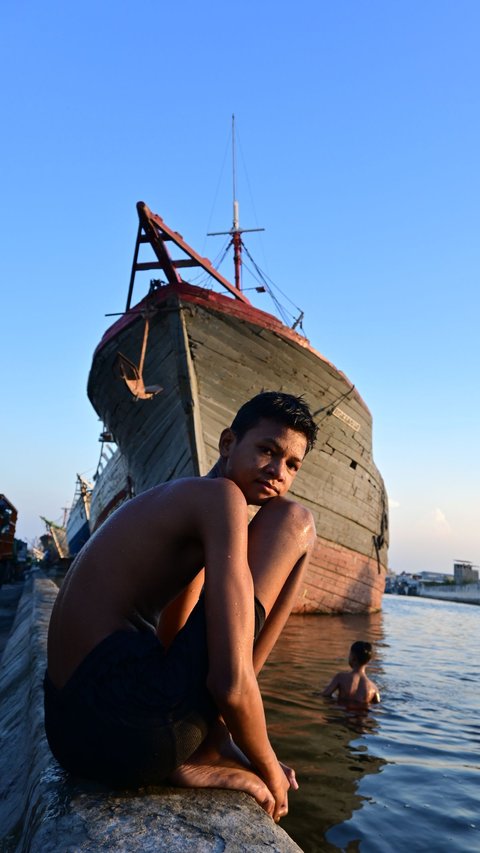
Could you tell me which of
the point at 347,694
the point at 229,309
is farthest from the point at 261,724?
the point at 229,309

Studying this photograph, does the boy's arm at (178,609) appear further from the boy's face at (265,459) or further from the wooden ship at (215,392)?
the wooden ship at (215,392)

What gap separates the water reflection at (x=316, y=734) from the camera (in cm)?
280

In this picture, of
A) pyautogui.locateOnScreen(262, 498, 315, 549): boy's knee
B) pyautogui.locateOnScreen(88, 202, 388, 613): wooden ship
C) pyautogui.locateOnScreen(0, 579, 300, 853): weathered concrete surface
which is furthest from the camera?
pyautogui.locateOnScreen(88, 202, 388, 613): wooden ship

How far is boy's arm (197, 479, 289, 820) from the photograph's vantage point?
1.41 m

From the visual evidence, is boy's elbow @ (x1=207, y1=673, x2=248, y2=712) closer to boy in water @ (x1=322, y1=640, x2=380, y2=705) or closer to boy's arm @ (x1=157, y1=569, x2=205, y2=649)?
boy's arm @ (x1=157, y1=569, x2=205, y2=649)

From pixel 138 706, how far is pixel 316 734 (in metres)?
3.14

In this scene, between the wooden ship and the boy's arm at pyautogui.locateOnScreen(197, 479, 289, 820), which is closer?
the boy's arm at pyautogui.locateOnScreen(197, 479, 289, 820)

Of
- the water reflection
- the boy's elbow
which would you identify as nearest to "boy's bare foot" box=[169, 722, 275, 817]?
the boy's elbow

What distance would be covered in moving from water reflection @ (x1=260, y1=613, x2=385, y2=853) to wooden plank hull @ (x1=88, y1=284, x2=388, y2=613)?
318 centimetres

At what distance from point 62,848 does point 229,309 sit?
359 inches

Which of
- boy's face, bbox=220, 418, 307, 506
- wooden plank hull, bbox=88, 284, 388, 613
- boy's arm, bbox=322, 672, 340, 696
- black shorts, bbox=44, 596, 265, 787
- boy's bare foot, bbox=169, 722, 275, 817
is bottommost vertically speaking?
boy's arm, bbox=322, 672, 340, 696

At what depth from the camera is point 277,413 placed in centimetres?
181

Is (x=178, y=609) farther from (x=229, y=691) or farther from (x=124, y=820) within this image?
(x=124, y=820)

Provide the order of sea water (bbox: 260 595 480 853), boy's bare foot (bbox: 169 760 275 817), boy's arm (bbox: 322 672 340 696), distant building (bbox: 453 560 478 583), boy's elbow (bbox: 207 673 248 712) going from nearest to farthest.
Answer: boy's elbow (bbox: 207 673 248 712)
boy's bare foot (bbox: 169 760 275 817)
sea water (bbox: 260 595 480 853)
boy's arm (bbox: 322 672 340 696)
distant building (bbox: 453 560 478 583)
